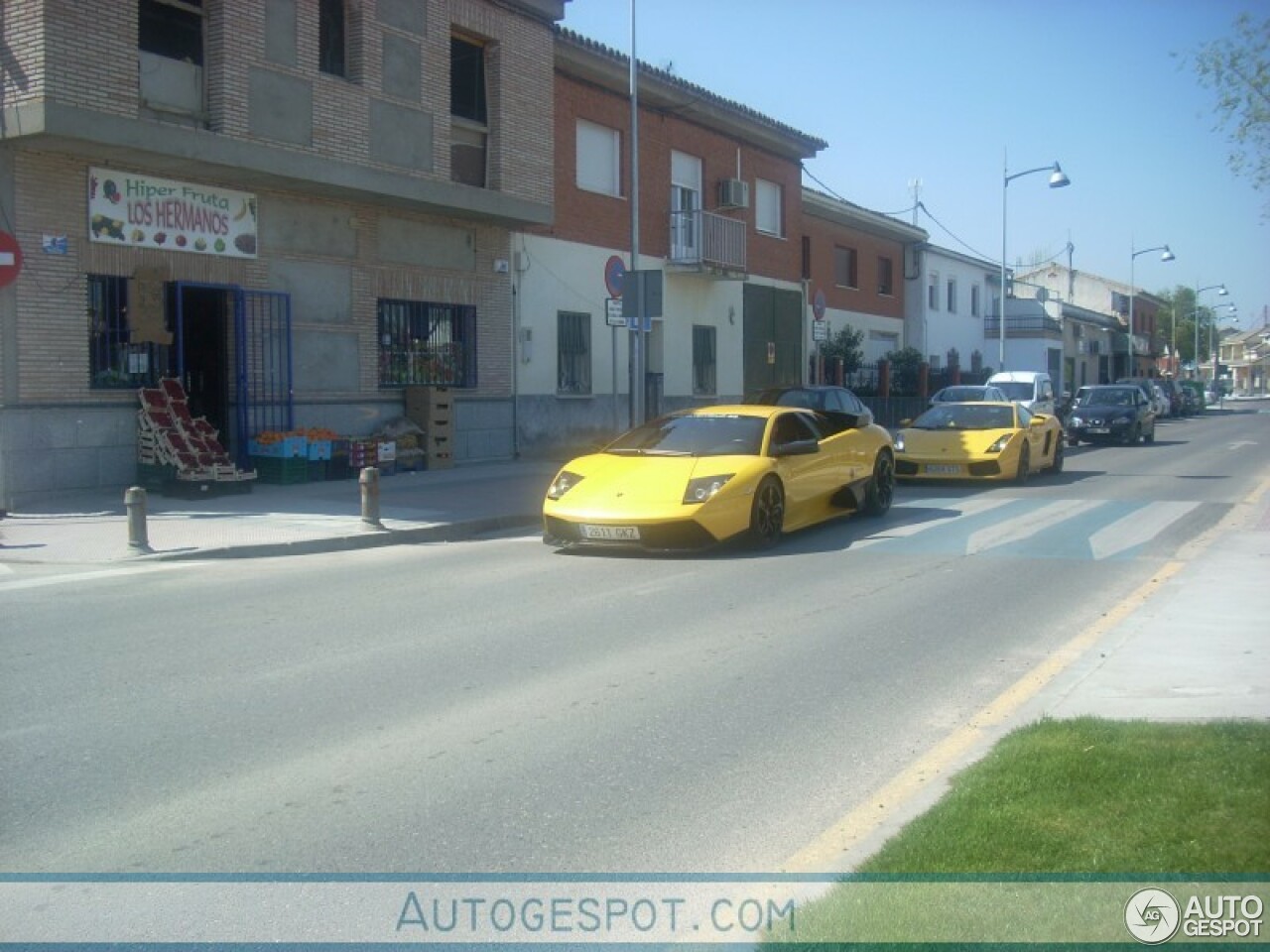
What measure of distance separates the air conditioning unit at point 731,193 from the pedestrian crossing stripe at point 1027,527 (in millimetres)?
13973

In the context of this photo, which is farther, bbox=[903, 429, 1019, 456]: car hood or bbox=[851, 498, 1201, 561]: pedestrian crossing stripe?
bbox=[903, 429, 1019, 456]: car hood

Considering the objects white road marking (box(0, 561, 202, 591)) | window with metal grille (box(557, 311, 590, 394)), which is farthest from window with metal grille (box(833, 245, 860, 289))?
white road marking (box(0, 561, 202, 591))

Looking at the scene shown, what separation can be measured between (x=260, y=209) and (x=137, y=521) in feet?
23.6

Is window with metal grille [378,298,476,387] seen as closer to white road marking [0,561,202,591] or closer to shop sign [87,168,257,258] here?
shop sign [87,168,257,258]

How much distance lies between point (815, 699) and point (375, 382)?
47.0 feet

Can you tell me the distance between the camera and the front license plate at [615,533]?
11.7 m

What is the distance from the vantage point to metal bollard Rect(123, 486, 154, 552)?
11.9 m

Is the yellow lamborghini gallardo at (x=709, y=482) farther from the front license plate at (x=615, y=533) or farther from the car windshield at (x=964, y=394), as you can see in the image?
the car windshield at (x=964, y=394)

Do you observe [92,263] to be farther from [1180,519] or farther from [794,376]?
[794,376]

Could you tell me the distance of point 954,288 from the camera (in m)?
49.1

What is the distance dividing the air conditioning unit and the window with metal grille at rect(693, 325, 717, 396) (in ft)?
9.28

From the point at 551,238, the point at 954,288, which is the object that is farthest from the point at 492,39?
the point at 954,288

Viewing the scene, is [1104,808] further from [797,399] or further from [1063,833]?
[797,399]

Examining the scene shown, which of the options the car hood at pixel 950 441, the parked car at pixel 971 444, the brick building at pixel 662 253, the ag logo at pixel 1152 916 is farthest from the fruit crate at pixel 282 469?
the ag logo at pixel 1152 916
